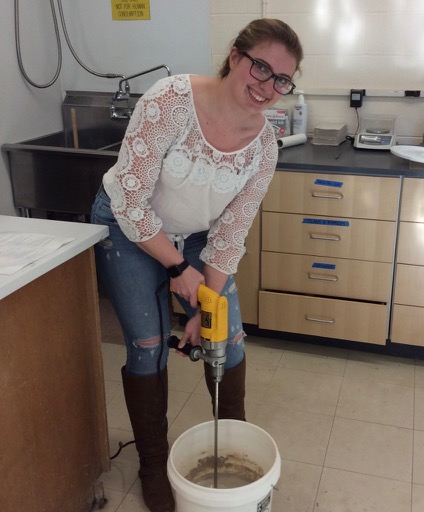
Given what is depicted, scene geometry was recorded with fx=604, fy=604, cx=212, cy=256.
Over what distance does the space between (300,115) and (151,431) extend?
162cm

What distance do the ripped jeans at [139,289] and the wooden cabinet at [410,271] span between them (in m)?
0.92

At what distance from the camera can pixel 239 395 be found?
69.6 inches

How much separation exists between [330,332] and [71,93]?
176 cm

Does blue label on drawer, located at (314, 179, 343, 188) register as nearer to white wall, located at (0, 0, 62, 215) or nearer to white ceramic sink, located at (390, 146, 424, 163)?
white ceramic sink, located at (390, 146, 424, 163)

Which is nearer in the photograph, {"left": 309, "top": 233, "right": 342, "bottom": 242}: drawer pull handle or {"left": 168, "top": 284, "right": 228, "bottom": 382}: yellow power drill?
Answer: {"left": 168, "top": 284, "right": 228, "bottom": 382}: yellow power drill

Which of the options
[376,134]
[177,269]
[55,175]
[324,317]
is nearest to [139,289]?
[177,269]

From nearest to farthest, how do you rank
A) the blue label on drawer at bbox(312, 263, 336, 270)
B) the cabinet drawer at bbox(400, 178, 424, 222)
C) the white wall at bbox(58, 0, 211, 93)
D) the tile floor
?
the tile floor → the cabinet drawer at bbox(400, 178, 424, 222) → the blue label on drawer at bbox(312, 263, 336, 270) → the white wall at bbox(58, 0, 211, 93)

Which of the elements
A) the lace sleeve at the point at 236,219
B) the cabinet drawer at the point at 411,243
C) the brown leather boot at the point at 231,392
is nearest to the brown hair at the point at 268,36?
the lace sleeve at the point at 236,219

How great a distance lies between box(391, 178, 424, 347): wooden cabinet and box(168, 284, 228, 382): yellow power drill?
1.10 m

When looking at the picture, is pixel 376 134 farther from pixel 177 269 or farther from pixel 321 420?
pixel 177 269

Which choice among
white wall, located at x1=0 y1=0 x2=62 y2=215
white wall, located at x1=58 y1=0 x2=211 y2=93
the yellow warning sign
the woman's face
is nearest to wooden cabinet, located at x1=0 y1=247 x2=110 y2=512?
the woman's face

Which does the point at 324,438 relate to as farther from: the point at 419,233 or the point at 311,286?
the point at 419,233

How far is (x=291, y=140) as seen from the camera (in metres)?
2.62

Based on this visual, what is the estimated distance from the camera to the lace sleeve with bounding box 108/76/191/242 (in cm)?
136
